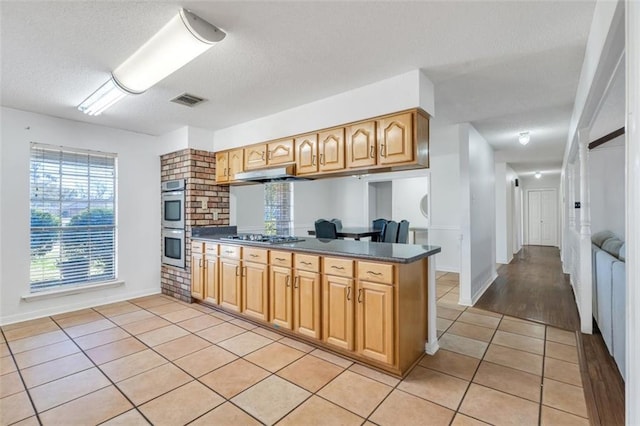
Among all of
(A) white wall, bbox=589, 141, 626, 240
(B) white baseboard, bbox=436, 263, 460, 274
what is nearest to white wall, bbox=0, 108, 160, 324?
(B) white baseboard, bbox=436, 263, 460, 274

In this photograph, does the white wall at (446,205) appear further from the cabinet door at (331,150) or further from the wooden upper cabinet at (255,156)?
the wooden upper cabinet at (255,156)

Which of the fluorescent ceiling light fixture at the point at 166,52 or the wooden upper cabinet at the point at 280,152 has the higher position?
the fluorescent ceiling light fixture at the point at 166,52

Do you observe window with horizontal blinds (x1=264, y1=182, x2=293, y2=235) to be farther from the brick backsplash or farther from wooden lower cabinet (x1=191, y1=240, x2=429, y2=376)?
wooden lower cabinet (x1=191, y1=240, x2=429, y2=376)

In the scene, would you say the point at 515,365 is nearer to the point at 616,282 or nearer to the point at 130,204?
the point at 616,282

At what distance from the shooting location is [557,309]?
3762 mm

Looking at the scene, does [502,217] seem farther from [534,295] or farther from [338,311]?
[338,311]

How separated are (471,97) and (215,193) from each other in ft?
11.5

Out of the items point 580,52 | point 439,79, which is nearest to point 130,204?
point 439,79

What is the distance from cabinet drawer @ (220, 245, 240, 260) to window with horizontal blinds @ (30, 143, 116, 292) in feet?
5.80

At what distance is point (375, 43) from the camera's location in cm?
214

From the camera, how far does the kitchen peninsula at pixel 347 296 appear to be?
89.9 inches

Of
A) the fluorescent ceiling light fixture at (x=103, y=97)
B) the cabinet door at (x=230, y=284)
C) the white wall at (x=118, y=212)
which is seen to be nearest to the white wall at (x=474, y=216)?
the cabinet door at (x=230, y=284)

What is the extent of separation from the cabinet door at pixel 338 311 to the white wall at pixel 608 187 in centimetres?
399

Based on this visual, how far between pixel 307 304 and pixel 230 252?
1280 mm
